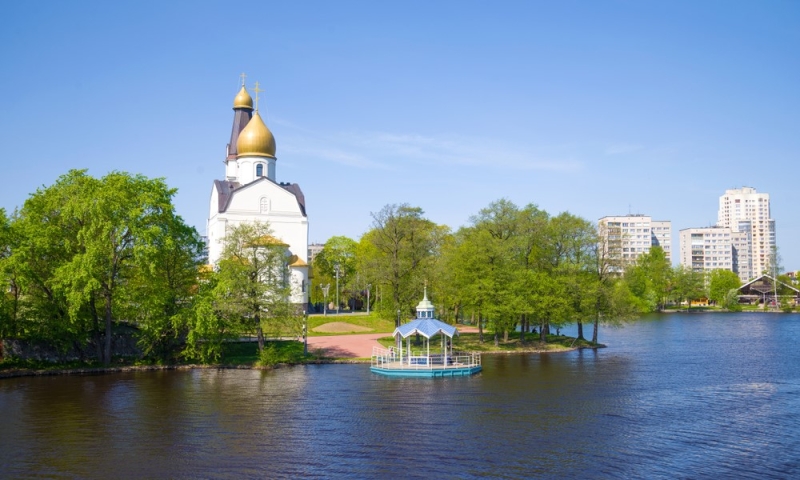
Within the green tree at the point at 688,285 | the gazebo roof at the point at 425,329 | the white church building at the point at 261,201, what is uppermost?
the white church building at the point at 261,201

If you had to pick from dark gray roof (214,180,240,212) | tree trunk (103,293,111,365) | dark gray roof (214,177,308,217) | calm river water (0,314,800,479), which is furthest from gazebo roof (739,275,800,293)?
Answer: tree trunk (103,293,111,365)

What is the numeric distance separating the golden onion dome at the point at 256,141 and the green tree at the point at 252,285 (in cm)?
2356

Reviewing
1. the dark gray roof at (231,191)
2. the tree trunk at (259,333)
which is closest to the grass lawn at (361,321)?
the dark gray roof at (231,191)

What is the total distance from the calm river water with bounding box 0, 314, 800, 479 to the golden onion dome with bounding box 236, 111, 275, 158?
32951mm

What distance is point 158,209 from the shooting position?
160 feet

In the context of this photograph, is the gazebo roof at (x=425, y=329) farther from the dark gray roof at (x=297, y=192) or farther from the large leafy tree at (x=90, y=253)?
the dark gray roof at (x=297, y=192)

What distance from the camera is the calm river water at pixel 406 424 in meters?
24.7

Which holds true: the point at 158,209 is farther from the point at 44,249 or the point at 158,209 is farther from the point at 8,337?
the point at 8,337

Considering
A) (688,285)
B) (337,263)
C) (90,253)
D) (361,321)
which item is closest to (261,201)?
(361,321)

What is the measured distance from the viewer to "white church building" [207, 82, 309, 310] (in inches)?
2872

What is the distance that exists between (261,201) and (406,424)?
47107mm

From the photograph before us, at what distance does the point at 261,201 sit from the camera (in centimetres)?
7388

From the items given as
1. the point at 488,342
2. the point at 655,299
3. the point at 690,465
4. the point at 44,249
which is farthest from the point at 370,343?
the point at 655,299

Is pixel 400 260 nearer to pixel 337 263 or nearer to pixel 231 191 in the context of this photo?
pixel 231 191
